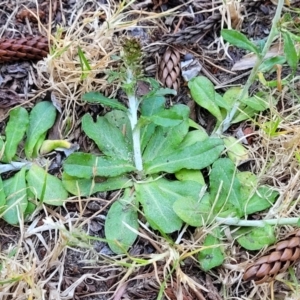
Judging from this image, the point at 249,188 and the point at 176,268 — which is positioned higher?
the point at 249,188

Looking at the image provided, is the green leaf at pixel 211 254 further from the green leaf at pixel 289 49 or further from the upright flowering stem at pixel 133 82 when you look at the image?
the green leaf at pixel 289 49

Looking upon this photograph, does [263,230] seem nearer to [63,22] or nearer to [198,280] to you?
[198,280]

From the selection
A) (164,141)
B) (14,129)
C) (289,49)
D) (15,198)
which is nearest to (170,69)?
(164,141)

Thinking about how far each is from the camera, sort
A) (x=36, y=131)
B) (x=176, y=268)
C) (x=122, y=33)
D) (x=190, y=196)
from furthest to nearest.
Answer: (x=122, y=33) → (x=36, y=131) → (x=190, y=196) → (x=176, y=268)

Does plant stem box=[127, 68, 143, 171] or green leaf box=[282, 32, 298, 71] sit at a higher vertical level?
green leaf box=[282, 32, 298, 71]

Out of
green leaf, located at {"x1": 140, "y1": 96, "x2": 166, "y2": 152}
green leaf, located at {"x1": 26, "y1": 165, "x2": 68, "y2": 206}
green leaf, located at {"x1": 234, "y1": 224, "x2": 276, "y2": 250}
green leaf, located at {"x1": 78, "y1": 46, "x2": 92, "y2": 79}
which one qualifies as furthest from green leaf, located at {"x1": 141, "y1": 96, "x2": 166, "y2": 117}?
green leaf, located at {"x1": 234, "y1": 224, "x2": 276, "y2": 250}

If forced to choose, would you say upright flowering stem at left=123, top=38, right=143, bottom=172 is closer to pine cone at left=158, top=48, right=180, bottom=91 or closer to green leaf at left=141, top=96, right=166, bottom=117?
green leaf at left=141, top=96, right=166, bottom=117

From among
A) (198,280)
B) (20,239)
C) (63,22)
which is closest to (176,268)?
(198,280)
